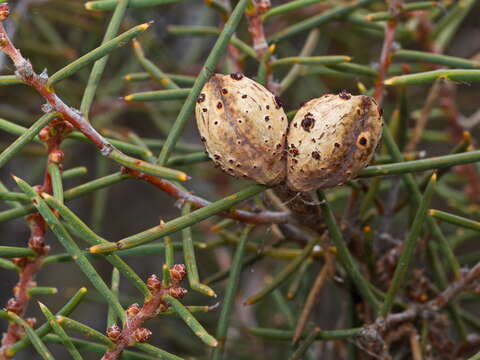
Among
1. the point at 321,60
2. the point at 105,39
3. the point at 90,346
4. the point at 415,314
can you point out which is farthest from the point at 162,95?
the point at 415,314

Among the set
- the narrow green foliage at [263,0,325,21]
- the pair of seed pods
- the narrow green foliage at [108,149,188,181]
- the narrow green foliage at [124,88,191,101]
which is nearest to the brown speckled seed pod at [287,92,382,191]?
the pair of seed pods

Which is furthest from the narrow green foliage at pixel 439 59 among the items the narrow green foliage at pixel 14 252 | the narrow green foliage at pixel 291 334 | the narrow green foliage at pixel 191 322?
the narrow green foliage at pixel 14 252

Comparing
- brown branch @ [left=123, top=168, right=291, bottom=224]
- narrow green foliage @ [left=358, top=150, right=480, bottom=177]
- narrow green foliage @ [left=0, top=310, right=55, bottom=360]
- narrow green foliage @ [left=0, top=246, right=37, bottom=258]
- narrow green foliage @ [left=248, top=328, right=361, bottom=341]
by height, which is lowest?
narrow green foliage @ [left=0, top=310, right=55, bottom=360]

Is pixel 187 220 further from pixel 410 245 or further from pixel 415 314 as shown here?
pixel 415 314

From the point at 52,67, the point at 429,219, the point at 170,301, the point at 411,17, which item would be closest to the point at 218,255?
the point at 52,67

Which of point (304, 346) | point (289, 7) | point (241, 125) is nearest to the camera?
point (241, 125)

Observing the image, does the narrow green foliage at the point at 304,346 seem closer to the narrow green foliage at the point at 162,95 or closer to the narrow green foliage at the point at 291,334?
the narrow green foliage at the point at 291,334

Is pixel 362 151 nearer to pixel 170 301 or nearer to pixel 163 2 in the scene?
pixel 170 301

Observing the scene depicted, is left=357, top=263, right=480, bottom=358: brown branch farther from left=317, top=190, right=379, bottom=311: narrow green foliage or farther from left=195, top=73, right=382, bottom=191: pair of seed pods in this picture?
left=195, top=73, right=382, bottom=191: pair of seed pods
